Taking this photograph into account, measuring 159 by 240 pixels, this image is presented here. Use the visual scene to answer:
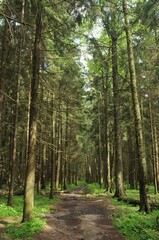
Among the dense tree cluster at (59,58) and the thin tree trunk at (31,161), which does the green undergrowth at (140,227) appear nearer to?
the dense tree cluster at (59,58)

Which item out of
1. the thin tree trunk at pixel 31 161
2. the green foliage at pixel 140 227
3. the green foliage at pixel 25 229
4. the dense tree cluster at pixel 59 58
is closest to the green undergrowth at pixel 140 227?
the green foliage at pixel 140 227

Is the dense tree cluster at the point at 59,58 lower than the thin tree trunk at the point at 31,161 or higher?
higher

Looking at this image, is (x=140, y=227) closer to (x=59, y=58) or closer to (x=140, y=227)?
(x=140, y=227)

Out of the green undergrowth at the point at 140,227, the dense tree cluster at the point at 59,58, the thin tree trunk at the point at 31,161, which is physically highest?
the dense tree cluster at the point at 59,58

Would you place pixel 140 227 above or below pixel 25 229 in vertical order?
below

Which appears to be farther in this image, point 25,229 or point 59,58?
point 59,58

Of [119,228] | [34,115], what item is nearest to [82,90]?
[34,115]

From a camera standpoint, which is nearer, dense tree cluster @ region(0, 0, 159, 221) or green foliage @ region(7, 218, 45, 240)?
green foliage @ region(7, 218, 45, 240)

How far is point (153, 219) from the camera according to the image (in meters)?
8.84

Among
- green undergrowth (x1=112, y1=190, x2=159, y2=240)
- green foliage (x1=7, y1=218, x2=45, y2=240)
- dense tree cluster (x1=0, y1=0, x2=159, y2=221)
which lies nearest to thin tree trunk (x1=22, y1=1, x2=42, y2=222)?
dense tree cluster (x1=0, y1=0, x2=159, y2=221)

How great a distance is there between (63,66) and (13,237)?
48.7 ft

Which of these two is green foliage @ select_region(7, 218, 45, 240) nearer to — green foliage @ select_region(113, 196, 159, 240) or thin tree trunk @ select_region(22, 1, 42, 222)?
thin tree trunk @ select_region(22, 1, 42, 222)

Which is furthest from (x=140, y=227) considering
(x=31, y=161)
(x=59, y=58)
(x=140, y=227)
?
(x=59, y=58)

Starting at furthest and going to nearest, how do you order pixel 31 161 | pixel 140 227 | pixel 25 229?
1. pixel 31 161
2. pixel 140 227
3. pixel 25 229
